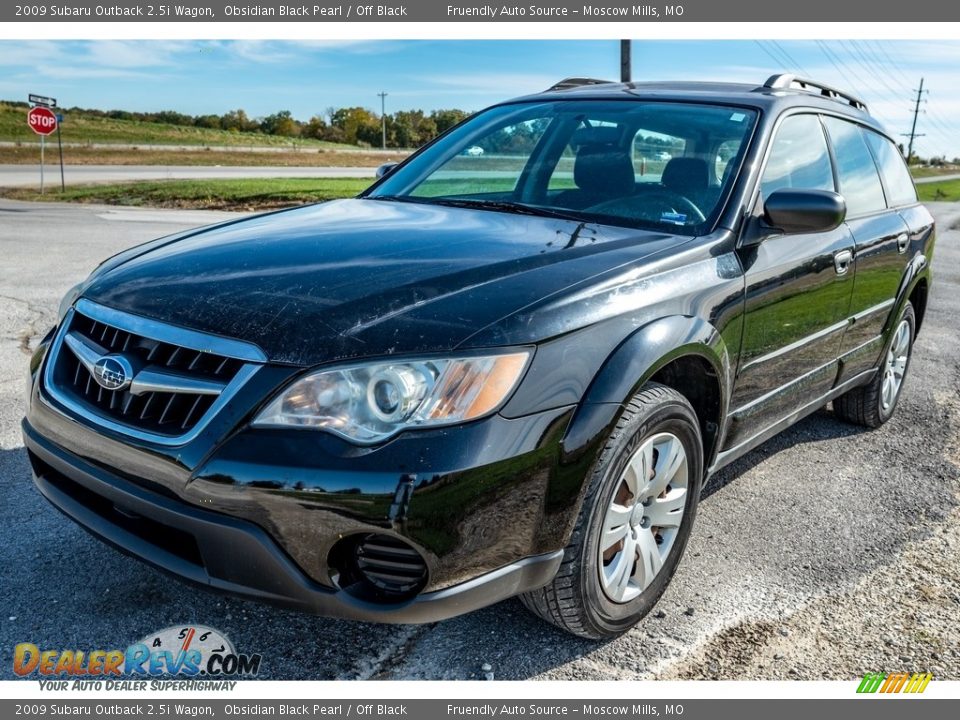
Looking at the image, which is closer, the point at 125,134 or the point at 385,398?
the point at 385,398

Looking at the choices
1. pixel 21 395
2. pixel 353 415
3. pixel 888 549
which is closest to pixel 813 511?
pixel 888 549

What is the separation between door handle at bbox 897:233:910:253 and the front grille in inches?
150

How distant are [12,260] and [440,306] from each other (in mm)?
9058

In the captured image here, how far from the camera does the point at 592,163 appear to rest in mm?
3621

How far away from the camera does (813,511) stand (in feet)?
12.6

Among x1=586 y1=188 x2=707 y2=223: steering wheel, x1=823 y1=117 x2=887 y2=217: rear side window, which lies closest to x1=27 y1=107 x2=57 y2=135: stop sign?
x1=823 y1=117 x2=887 y2=217: rear side window

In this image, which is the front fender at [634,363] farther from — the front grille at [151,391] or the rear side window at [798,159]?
the front grille at [151,391]

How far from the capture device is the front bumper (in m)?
2.15

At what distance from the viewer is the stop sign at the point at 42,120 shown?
846 inches

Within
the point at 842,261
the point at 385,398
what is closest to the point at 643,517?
the point at 385,398

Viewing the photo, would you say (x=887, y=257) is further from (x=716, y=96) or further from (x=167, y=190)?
(x=167, y=190)

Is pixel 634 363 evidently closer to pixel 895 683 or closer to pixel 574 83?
pixel 895 683

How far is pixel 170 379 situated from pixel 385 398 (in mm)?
589

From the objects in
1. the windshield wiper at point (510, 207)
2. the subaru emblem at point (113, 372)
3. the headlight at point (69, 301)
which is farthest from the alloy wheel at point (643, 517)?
the headlight at point (69, 301)
